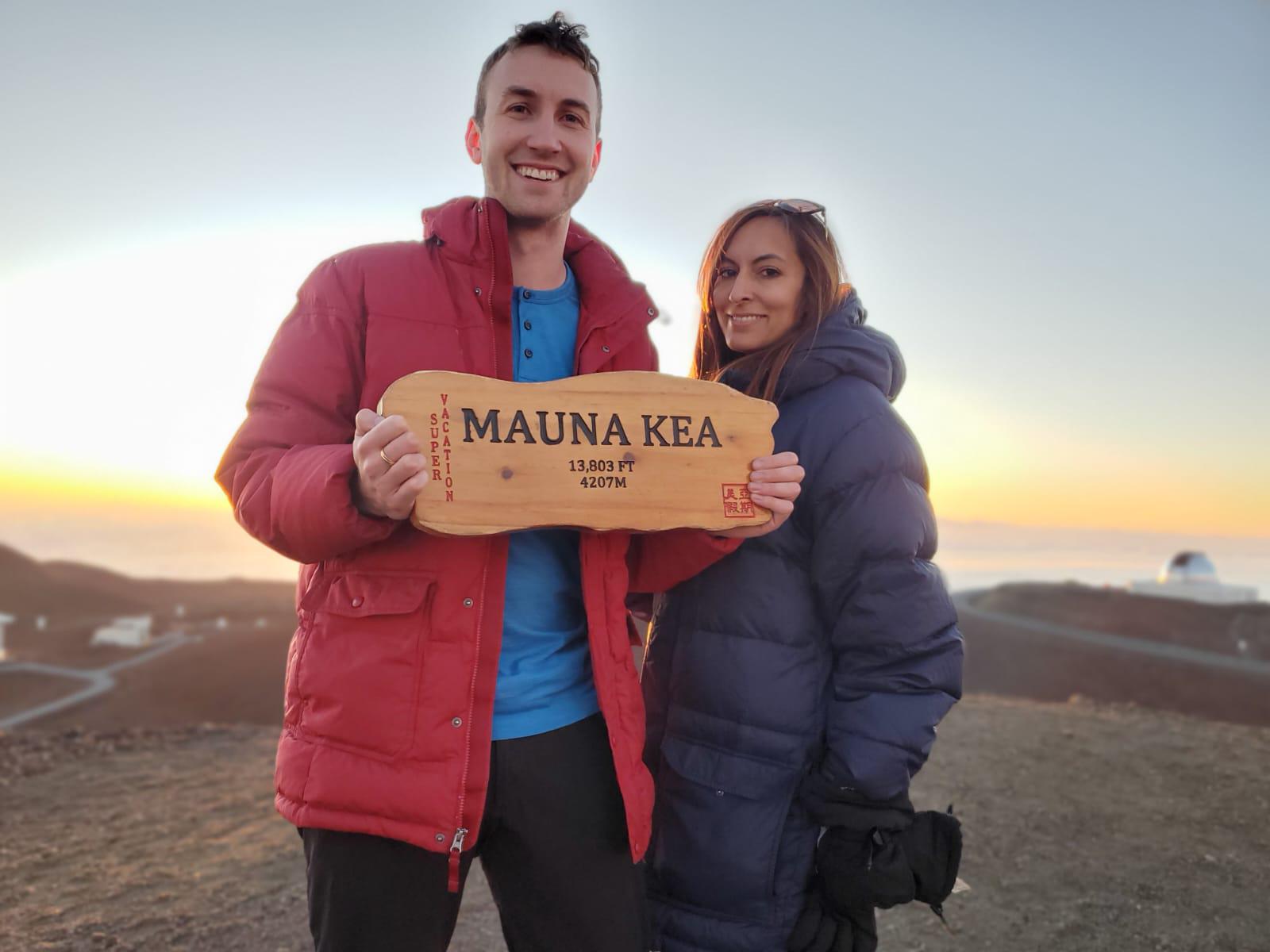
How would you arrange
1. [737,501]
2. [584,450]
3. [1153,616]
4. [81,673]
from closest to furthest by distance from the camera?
[584,450]
[737,501]
[81,673]
[1153,616]

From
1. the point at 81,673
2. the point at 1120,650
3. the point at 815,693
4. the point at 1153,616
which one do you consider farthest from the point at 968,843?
the point at 1153,616

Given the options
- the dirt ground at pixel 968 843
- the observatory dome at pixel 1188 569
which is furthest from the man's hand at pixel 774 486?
the observatory dome at pixel 1188 569

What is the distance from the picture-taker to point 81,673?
17.8 metres

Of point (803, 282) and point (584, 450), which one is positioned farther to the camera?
point (803, 282)

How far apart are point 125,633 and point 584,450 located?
23.1m

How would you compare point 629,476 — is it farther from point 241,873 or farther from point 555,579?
point 241,873

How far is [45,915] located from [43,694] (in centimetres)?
1419

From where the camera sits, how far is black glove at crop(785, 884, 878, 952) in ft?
8.11

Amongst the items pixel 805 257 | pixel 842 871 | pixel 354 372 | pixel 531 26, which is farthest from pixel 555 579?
pixel 531 26

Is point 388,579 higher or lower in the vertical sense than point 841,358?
lower

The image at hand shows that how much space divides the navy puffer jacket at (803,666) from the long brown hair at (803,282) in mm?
70

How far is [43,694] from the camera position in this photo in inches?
630

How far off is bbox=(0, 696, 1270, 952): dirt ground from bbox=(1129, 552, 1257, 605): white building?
2352 centimetres

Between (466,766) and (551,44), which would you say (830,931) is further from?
(551,44)
